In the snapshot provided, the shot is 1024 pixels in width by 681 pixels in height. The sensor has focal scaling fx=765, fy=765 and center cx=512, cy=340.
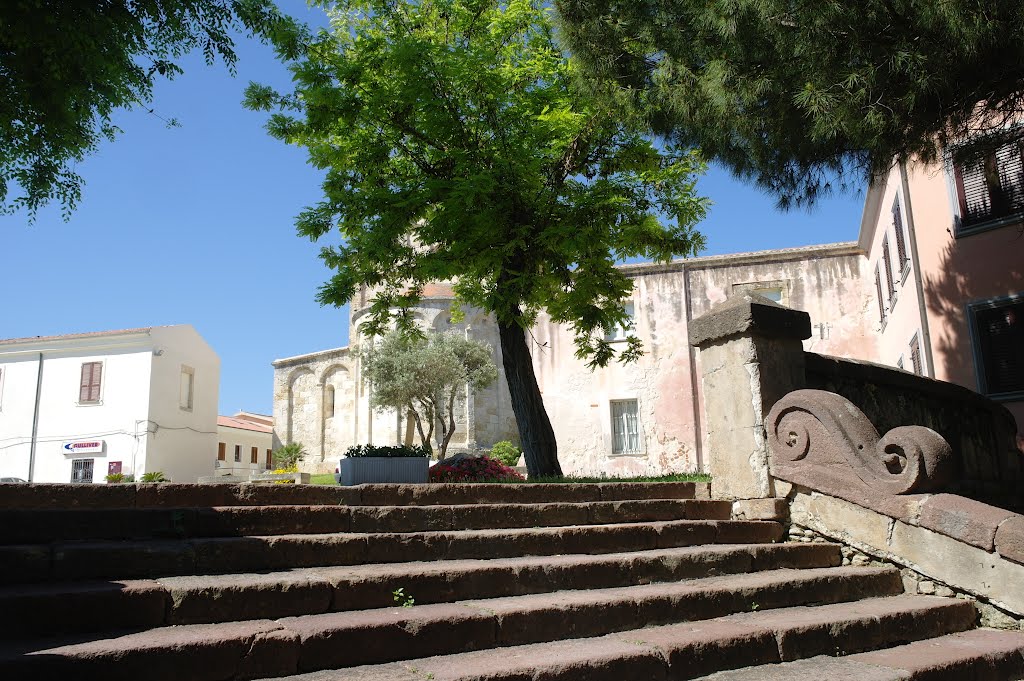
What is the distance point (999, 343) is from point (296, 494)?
11.1 metres

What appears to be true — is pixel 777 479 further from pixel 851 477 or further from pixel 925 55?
pixel 925 55

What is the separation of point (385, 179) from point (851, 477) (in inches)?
322

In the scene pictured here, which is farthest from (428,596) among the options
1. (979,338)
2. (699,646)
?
(979,338)

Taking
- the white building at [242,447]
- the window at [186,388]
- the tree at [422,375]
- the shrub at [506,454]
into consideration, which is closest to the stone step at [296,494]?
the shrub at [506,454]

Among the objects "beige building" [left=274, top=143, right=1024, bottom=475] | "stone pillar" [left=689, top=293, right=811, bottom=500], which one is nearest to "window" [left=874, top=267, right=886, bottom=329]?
"beige building" [left=274, top=143, right=1024, bottom=475]

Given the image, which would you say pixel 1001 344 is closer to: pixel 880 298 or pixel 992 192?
pixel 992 192

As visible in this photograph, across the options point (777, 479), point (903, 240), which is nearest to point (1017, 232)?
point (903, 240)

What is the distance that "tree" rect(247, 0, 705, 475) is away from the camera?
1038cm

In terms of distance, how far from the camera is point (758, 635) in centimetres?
412

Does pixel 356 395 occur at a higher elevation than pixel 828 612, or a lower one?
higher

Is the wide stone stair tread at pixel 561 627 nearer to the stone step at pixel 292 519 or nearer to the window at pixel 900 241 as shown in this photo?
the stone step at pixel 292 519

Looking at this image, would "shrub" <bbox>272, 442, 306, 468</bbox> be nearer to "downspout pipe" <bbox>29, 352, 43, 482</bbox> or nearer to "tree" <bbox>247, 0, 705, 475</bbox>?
"downspout pipe" <bbox>29, 352, 43, 482</bbox>

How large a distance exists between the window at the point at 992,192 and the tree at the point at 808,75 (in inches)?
181

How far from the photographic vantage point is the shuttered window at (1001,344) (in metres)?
11.4
